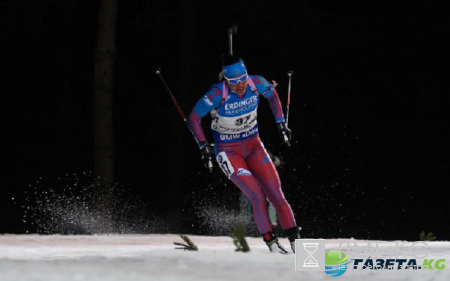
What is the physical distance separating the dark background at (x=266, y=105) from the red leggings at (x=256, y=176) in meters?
7.66

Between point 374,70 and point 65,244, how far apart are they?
36.7 ft

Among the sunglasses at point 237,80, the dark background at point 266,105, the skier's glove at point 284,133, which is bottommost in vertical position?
A: the dark background at point 266,105

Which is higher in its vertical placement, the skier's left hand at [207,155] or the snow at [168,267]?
the skier's left hand at [207,155]

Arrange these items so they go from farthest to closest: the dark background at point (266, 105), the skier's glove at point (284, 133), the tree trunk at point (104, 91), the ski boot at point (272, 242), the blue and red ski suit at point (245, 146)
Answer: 1. the dark background at point (266, 105)
2. the tree trunk at point (104, 91)
3. the skier's glove at point (284, 133)
4. the blue and red ski suit at point (245, 146)
5. the ski boot at point (272, 242)

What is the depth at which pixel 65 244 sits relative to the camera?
9.98 metres

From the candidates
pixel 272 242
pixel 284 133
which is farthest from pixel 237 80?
pixel 272 242

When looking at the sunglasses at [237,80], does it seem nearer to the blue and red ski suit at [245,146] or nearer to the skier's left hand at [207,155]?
the blue and red ski suit at [245,146]

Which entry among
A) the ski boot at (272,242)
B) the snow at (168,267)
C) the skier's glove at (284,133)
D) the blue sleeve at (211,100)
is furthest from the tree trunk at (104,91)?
the ski boot at (272,242)

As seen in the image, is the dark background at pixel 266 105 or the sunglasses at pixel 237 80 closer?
the sunglasses at pixel 237 80

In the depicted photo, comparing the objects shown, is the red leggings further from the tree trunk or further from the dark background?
the dark background

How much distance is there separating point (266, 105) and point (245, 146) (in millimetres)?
9069

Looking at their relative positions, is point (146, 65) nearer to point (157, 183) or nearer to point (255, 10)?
point (157, 183)

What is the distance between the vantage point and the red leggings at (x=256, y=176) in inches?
339

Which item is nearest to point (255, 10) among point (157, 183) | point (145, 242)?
point (157, 183)
